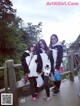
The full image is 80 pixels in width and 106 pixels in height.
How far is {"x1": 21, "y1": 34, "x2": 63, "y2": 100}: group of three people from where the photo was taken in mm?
4179

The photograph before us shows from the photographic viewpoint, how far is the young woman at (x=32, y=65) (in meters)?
4.18

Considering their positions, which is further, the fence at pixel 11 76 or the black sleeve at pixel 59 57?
the black sleeve at pixel 59 57

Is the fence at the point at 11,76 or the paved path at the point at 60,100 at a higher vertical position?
the fence at the point at 11,76

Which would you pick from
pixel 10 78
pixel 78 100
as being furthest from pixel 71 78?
pixel 10 78

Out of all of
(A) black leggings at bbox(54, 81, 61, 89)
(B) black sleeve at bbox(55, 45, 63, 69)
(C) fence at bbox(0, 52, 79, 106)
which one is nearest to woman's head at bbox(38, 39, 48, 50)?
(B) black sleeve at bbox(55, 45, 63, 69)

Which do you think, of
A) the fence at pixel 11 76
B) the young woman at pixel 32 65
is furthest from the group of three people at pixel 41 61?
the fence at pixel 11 76

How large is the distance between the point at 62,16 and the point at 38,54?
0.52m

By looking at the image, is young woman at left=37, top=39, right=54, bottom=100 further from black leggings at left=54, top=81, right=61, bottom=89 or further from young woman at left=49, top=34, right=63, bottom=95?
black leggings at left=54, top=81, right=61, bottom=89

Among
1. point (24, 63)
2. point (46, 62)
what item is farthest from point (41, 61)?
point (24, 63)

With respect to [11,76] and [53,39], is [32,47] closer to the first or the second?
[53,39]

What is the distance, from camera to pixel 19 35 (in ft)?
13.2

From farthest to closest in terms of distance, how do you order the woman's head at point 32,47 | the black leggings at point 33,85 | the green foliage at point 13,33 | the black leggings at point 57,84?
the black leggings at point 57,84 → the black leggings at point 33,85 → the woman's head at point 32,47 → the green foliage at point 13,33

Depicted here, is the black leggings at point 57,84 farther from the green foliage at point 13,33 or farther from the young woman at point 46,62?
the green foliage at point 13,33

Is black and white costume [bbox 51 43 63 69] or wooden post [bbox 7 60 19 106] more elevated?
black and white costume [bbox 51 43 63 69]
